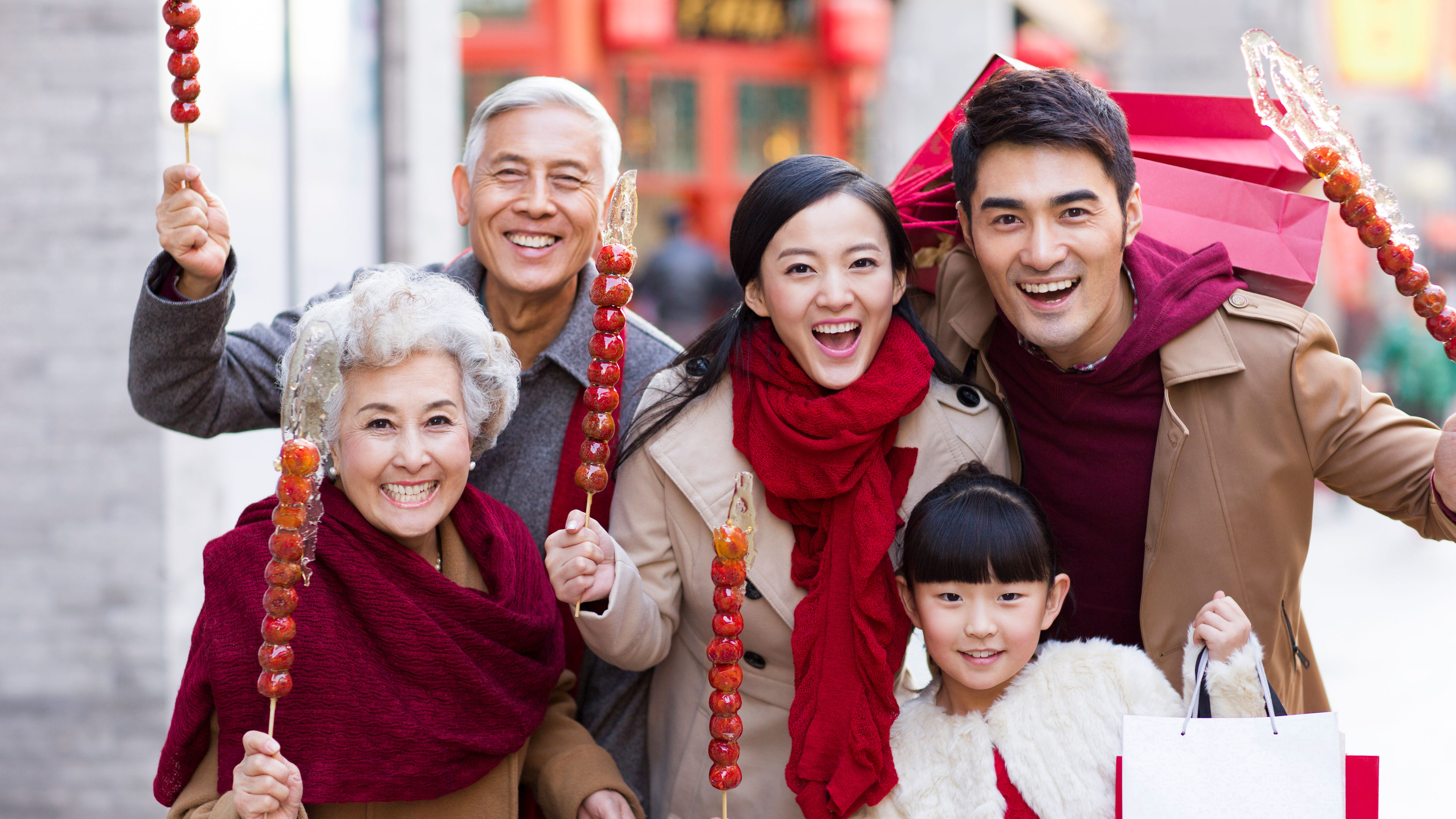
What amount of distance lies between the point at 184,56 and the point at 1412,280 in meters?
2.58

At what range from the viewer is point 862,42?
12.8 metres

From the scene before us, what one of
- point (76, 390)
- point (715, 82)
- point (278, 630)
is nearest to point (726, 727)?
point (278, 630)

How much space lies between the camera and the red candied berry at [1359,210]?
236 cm

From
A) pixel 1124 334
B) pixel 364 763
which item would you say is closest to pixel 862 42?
pixel 1124 334

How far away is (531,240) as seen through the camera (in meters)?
3.07

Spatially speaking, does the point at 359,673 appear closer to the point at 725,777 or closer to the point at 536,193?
the point at 725,777

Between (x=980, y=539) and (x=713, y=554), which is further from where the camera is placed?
(x=713, y=554)

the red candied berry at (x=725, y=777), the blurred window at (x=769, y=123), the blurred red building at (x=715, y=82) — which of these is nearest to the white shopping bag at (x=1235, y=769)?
the red candied berry at (x=725, y=777)

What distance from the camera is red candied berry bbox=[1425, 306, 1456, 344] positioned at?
239 cm

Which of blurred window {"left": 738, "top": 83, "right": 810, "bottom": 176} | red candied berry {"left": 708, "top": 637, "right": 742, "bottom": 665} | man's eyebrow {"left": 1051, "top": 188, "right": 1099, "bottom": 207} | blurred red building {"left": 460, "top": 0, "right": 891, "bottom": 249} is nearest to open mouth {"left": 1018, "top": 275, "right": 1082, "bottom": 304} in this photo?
man's eyebrow {"left": 1051, "top": 188, "right": 1099, "bottom": 207}

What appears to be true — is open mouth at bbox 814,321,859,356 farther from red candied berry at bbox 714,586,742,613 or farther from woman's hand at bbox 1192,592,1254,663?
woman's hand at bbox 1192,592,1254,663

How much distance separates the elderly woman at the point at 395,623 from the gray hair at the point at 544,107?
2.33 feet

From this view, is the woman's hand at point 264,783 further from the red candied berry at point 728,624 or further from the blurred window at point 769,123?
the blurred window at point 769,123

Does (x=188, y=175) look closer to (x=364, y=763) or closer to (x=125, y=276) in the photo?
(x=364, y=763)
